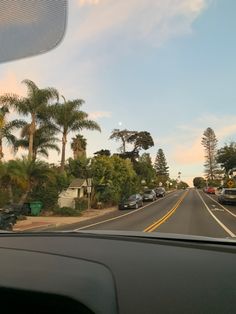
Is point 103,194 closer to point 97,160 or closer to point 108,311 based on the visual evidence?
point 97,160

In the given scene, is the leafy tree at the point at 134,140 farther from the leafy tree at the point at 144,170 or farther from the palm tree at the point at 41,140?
the palm tree at the point at 41,140

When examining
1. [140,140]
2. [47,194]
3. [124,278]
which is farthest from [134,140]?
[124,278]

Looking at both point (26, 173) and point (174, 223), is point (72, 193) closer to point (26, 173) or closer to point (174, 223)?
point (26, 173)

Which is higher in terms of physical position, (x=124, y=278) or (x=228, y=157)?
(x=228, y=157)

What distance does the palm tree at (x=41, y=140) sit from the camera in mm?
47500

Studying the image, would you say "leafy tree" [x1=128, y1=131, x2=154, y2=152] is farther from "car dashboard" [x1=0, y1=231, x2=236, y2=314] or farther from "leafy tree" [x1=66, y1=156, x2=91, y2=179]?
"car dashboard" [x1=0, y1=231, x2=236, y2=314]

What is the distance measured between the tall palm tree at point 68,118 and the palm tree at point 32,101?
2.14 meters

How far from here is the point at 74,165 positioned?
50562mm

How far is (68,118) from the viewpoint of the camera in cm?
4778

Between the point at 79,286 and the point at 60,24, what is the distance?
1.86 metres

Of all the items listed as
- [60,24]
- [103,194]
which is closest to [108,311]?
[60,24]

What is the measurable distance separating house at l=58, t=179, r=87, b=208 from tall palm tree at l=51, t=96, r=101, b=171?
2134 mm

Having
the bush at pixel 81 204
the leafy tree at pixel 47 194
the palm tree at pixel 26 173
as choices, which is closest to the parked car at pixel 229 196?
the bush at pixel 81 204

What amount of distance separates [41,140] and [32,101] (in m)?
6.04
